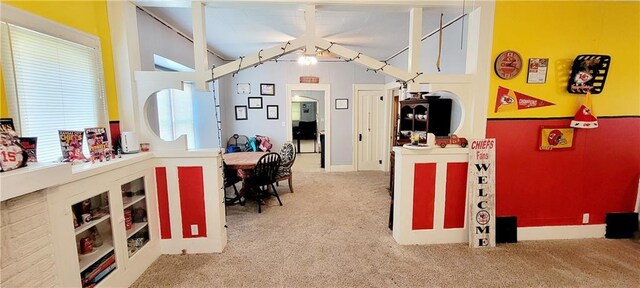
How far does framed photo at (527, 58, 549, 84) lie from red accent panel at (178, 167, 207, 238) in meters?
3.29

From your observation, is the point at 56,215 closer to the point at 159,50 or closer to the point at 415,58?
the point at 159,50

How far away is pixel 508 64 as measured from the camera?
247 centimetres

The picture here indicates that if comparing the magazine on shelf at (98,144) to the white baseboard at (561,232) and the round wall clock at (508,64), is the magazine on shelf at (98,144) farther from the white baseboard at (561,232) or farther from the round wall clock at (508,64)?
the white baseboard at (561,232)

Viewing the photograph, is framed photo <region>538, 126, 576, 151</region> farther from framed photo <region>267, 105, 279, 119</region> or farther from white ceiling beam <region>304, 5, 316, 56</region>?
framed photo <region>267, 105, 279, 119</region>

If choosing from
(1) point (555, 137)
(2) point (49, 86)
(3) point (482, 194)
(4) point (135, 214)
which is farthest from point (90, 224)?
(1) point (555, 137)

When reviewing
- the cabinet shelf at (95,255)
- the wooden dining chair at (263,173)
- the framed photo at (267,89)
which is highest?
the framed photo at (267,89)

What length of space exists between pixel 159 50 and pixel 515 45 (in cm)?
396

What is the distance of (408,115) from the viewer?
3857 millimetres

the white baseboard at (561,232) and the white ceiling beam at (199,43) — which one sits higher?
the white ceiling beam at (199,43)

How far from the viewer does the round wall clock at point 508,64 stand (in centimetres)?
246

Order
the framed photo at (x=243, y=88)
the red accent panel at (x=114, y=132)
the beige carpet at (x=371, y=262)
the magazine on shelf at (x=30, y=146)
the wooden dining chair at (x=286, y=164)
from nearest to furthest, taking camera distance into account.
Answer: the magazine on shelf at (x=30, y=146)
the beige carpet at (x=371, y=262)
the red accent panel at (x=114, y=132)
the wooden dining chair at (x=286, y=164)
the framed photo at (x=243, y=88)

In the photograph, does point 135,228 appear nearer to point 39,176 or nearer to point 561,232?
point 39,176

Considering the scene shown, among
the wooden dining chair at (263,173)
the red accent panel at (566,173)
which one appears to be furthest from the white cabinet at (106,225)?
the red accent panel at (566,173)

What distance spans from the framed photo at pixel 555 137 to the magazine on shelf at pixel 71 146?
4.01 metres
